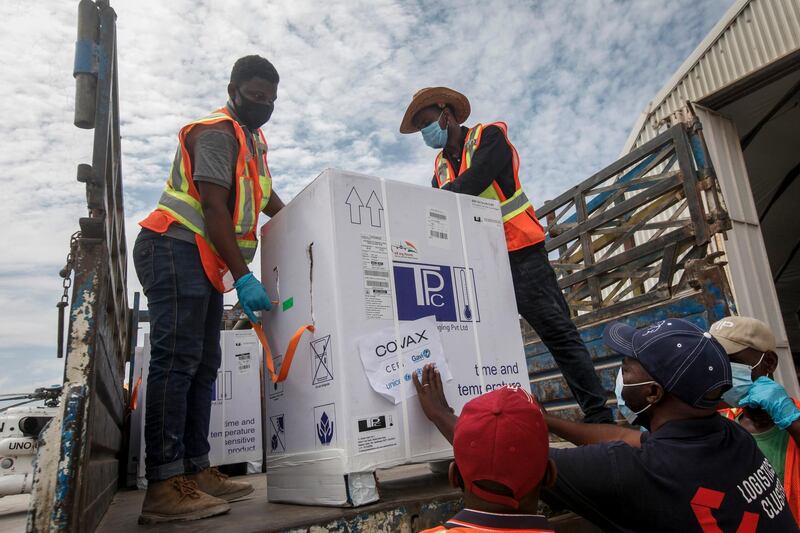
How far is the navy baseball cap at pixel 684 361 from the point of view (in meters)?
1.58

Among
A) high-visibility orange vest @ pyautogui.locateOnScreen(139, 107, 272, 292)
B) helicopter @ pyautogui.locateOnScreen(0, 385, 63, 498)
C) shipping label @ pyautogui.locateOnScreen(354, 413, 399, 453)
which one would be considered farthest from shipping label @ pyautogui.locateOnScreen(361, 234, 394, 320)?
helicopter @ pyautogui.locateOnScreen(0, 385, 63, 498)

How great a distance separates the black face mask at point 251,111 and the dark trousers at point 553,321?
4.46 ft

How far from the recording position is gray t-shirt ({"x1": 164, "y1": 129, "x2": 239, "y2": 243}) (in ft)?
6.72

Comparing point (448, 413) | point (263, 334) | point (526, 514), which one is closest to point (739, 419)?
point (448, 413)

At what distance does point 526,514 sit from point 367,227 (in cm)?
113

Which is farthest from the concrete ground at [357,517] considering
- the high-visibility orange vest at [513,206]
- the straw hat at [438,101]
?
the straw hat at [438,101]

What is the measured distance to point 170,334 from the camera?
1.98 metres

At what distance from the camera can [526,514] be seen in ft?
3.84

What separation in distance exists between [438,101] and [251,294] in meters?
1.74

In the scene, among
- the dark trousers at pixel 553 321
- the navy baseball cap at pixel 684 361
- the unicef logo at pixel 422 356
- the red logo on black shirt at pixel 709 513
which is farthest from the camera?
the dark trousers at pixel 553 321

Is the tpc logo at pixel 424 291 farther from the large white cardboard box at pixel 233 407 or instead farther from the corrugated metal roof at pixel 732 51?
the corrugated metal roof at pixel 732 51

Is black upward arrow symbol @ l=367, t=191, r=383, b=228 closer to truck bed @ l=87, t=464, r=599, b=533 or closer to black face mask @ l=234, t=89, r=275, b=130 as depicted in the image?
black face mask @ l=234, t=89, r=275, b=130

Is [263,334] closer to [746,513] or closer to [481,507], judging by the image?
[481,507]

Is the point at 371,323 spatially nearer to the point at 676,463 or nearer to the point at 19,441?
the point at 676,463
